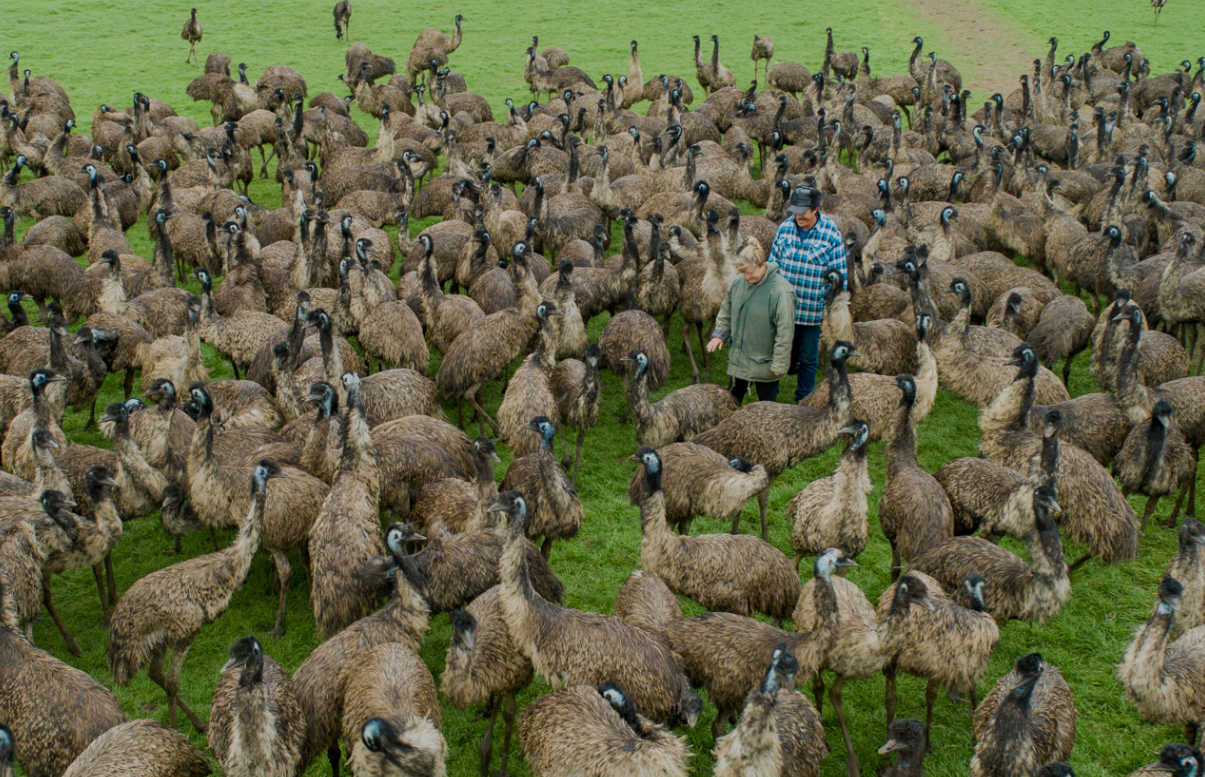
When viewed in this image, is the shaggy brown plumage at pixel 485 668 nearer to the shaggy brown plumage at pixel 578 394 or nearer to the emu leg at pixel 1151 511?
the shaggy brown plumage at pixel 578 394

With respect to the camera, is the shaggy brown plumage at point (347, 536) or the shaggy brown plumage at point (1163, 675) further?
the shaggy brown plumage at point (347, 536)

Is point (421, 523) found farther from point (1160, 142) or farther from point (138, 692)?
point (1160, 142)

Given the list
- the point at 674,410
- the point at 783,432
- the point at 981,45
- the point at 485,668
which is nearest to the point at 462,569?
the point at 485,668

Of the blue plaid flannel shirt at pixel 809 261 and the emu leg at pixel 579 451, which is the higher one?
the blue plaid flannel shirt at pixel 809 261

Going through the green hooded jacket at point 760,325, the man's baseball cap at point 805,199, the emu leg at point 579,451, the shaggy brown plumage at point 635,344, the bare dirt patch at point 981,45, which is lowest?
the emu leg at point 579,451

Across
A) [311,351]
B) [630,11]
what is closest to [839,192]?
[311,351]

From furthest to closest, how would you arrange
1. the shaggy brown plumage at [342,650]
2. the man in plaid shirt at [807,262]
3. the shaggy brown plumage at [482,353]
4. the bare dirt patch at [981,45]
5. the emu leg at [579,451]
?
1. the bare dirt patch at [981,45]
2. the shaggy brown plumage at [482,353]
3. the man in plaid shirt at [807,262]
4. the emu leg at [579,451]
5. the shaggy brown plumage at [342,650]

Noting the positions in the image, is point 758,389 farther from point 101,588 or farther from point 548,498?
point 101,588

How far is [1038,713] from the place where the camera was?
21.4ft

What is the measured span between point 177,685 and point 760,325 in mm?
6598

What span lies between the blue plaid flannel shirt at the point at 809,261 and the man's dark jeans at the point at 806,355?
0.50ft

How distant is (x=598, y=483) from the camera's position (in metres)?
10.6

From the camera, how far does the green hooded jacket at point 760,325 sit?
410 inches

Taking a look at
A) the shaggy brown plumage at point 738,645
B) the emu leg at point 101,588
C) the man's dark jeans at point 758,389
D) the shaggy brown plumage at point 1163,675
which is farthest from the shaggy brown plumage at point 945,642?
the emu leg at point 101,588
